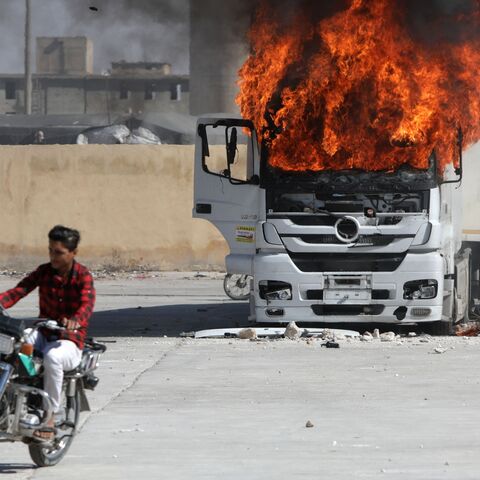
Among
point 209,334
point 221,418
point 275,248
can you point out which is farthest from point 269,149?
point 221,418

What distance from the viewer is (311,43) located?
63.7ft

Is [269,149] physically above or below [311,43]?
below

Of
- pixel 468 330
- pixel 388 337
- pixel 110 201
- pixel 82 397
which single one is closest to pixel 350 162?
pixel 388 337

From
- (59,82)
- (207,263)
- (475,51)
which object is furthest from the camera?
(59,82)

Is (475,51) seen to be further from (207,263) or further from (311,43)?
(207,263)

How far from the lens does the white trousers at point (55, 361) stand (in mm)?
9047

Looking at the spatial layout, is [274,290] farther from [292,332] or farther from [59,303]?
[59,303]

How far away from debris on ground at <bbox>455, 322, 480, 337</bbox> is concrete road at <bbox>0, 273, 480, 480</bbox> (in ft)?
5.25

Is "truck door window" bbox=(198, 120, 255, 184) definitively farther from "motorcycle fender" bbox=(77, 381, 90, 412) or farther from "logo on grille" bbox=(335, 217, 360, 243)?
"motorcycle fender" bbox=(77, 381, 90, 412)

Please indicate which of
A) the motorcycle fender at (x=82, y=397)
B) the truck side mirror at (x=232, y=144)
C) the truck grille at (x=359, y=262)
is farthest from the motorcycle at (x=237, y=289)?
the motorcycle fender at (x=82, y=397)

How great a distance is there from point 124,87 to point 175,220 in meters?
71.6

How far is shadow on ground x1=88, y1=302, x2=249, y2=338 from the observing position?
19.9 m

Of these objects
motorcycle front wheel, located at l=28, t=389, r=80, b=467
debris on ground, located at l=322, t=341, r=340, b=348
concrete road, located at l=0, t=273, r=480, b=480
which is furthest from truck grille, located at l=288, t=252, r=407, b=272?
motorcycle front wheel, located at l=28, t=389, r=80, b=467

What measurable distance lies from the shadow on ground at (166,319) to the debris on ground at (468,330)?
9.60 ft
